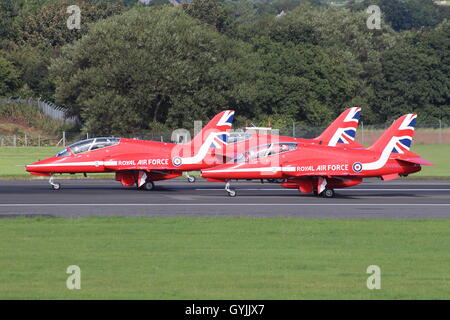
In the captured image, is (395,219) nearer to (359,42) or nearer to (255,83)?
(255,83)

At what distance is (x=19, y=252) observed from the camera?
18.9m

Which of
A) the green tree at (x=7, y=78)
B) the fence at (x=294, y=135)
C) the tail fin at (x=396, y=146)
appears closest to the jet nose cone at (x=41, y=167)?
the tail fin at (x=396, y=146)

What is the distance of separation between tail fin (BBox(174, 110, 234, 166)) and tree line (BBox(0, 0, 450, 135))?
123 feet

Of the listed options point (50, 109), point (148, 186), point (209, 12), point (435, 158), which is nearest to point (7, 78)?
point (50, 109)

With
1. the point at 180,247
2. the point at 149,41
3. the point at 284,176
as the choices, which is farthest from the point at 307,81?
the point at 180,247

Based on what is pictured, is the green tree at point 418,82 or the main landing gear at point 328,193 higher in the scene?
the green tree at point 418,82

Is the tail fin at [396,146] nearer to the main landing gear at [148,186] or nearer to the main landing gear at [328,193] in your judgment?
the main landing gear at [328,193]

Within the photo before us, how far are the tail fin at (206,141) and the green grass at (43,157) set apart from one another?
8.64 m

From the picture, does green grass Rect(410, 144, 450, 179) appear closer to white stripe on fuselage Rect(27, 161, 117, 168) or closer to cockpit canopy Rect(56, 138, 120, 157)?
cockpit canopy Rect(56, 138, 120, 157)

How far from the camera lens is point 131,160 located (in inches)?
1465

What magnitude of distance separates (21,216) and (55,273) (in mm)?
9853

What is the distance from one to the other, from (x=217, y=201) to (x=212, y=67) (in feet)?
167

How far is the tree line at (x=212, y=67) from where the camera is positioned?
258ft

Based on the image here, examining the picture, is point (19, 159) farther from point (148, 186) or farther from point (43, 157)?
point (148, 186)
